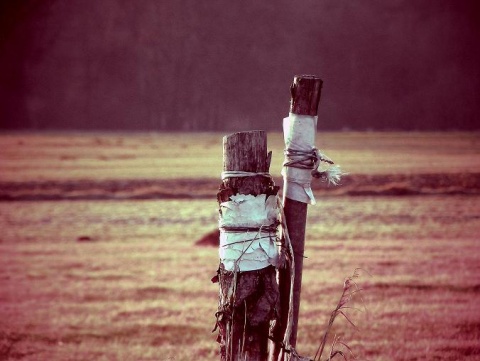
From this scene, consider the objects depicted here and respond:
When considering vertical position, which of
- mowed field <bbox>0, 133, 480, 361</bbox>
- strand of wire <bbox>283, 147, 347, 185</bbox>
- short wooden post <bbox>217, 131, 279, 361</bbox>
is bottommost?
mowed field <bbox>0, 133, 480, 361</bbox>

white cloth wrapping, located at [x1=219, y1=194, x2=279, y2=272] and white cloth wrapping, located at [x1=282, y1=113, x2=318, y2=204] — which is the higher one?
white cloth wrapping, located at [x1=282, y1=113, x2=318, y2=204]

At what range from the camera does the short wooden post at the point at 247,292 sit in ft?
10.8

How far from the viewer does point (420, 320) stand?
9.09 m

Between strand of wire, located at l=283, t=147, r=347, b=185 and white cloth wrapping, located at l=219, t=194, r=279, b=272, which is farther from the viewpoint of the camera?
strand of wire, located at l=283, t=147, r=347, b=185

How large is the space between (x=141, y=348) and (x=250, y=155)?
5.31 m

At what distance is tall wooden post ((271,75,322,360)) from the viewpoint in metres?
3.36

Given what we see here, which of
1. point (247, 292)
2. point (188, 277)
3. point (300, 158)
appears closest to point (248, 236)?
point (247, 292)

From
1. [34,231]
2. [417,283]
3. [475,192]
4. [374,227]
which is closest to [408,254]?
[417,283]

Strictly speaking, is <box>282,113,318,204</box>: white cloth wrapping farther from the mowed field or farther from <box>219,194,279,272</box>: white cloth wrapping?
the mowed field

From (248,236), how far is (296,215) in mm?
249

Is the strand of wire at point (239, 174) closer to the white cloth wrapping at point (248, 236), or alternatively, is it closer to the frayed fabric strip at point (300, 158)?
the white cloth wrapping at point (248, 236)

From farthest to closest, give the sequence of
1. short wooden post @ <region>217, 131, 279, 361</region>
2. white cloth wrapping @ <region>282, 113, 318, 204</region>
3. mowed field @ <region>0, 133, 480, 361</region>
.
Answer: mowed field @ <region>0, 133, 480, 361</region> → white cloth wrapping @ <region>282, 113, 318, 204</region> → short wooden post @ <region>217, 131, 279, 361</region>

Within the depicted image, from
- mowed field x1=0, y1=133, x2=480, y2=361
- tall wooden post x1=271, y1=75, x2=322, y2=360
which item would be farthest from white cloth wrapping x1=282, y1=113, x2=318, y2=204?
mowed field x1=0, y1=133, x2=480, y2=361

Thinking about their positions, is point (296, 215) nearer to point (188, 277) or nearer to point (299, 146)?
point (299, 146)
